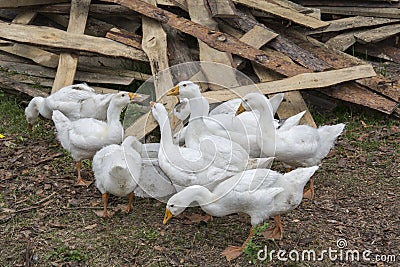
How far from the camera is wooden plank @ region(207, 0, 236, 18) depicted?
7734 millimetres

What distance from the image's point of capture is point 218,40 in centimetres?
752

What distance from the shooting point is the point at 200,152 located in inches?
220

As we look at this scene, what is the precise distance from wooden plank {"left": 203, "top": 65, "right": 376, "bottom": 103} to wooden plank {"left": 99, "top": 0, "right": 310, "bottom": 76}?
0.14 m

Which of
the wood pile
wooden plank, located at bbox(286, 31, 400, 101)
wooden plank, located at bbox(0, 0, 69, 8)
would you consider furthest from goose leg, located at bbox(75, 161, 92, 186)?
wooden plank, located at bbox(286, 31, 400, 101)

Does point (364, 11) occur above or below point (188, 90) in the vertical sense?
below

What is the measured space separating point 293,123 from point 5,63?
438cm

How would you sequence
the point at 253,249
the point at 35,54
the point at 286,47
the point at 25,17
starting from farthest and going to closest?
the point at 25,17 < the point at 35,54 < the point at 286,47 < the point at 253,249

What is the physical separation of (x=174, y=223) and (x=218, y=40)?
8.99 ft

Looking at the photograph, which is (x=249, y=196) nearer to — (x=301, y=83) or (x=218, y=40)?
(x=301, y=83)

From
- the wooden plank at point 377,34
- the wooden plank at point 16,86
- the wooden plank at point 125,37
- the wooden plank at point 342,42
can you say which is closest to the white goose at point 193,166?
the wooden plank at point 125,37

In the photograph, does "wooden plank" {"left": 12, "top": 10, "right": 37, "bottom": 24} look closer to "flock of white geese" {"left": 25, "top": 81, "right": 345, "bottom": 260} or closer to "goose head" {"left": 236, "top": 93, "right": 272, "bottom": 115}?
"flock of white geese" {"left": 25, "top": 81, "right": 345, "bottom": 260}

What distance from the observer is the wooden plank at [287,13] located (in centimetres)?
814

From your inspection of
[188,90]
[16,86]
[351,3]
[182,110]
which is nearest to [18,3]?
[16,86]

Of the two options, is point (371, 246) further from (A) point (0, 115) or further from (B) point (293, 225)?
(A) point (0, 115)
